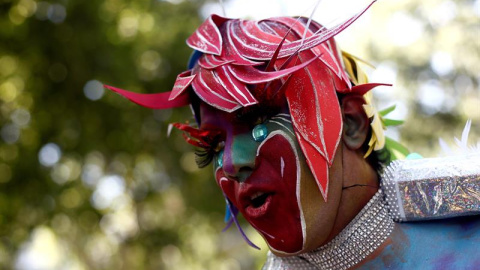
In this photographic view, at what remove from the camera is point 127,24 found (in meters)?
8.09

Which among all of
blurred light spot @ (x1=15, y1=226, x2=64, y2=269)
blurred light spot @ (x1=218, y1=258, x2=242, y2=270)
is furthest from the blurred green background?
blurred light spot @ (x1=15, y1=226, x2=64, y2=269)

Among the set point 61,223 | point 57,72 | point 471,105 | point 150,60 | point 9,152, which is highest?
point 150,60

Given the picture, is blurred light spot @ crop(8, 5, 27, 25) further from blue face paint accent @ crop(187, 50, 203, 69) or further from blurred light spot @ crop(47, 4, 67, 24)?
blue face paint accent @ crop(187, 50, 203, 69)

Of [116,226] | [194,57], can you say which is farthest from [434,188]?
[116,226]

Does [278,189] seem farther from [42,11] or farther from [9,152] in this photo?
[9,152]

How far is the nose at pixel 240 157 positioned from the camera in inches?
84.4

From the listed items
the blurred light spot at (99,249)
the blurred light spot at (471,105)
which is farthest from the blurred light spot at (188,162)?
the blurred light spot at (471,105)

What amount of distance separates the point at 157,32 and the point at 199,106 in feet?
20.0

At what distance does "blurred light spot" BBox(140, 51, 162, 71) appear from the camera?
8117 mm

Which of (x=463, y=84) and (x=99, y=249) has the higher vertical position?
(x=463, y=84)

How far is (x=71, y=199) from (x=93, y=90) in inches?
72.0

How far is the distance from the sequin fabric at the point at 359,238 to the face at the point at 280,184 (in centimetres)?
8

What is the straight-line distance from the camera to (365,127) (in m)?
2.29

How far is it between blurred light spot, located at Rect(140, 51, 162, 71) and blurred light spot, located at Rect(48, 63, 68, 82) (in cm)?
102
